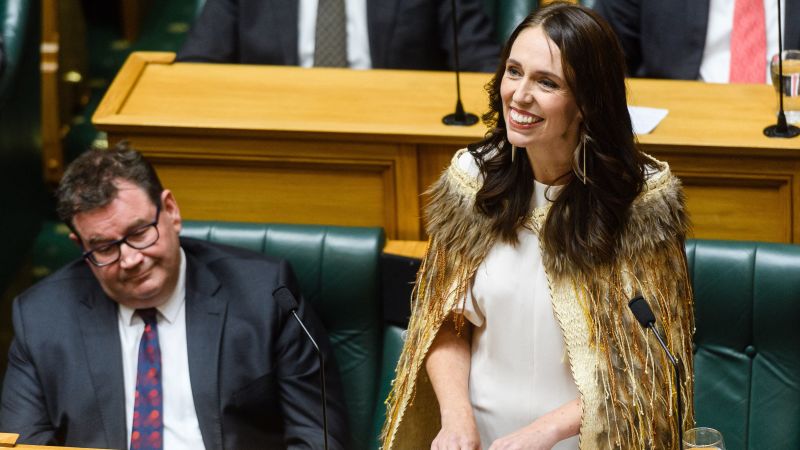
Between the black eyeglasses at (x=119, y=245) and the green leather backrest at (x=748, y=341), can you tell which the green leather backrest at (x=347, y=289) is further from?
the green leather backrest at (x=748, y=341)

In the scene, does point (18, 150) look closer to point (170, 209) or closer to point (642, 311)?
point (170, 209)

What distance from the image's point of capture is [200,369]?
1902mm

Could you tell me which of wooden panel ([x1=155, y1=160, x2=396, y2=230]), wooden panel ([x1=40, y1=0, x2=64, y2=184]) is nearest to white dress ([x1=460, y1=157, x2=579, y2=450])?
wooden panel ([x1=155, y1=160, x2=396, y2=230])

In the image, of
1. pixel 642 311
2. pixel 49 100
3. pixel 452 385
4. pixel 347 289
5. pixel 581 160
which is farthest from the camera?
pixel 49 100

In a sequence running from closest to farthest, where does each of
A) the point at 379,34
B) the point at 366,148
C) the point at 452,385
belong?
1. the point at 452,385
2. the point at 366,148
3. the point at 379,34

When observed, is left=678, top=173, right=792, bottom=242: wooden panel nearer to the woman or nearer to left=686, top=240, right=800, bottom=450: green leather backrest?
left=686, top=240, right=800, bottom=450: green leather backrest

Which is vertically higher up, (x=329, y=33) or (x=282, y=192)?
(x=329, y=33)

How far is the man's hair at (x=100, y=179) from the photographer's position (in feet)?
6.11

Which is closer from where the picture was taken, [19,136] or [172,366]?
[172,366]

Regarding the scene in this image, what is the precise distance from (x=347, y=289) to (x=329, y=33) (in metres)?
0.85

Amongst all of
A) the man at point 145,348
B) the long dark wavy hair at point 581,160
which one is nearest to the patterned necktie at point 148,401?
the man at point 145,348

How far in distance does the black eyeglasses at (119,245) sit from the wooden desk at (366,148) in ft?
1.19

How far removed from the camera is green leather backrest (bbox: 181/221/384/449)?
6.71 ft

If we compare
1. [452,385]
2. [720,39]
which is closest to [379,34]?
[720,39]
